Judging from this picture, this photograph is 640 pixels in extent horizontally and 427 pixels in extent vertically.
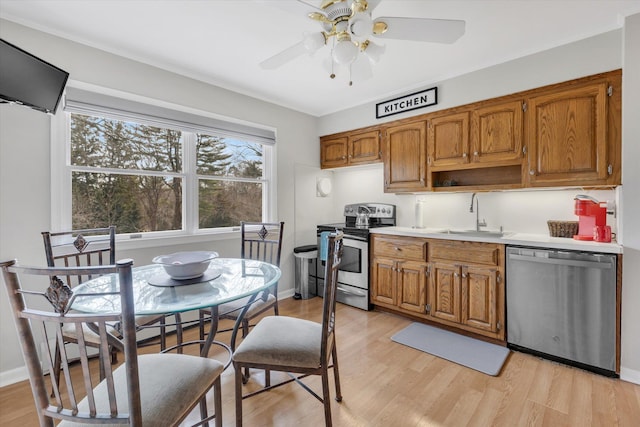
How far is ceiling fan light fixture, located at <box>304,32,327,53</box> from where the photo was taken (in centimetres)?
161

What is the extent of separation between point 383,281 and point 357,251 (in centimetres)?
46

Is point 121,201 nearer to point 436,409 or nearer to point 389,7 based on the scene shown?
point 389,7

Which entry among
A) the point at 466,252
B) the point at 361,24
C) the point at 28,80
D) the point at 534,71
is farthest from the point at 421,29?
the point at 28,80

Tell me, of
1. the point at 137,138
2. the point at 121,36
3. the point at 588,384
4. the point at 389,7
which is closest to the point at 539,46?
the point at 389,7

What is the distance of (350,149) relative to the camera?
392 centimetres

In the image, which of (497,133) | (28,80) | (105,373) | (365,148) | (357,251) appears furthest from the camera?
(365,148)

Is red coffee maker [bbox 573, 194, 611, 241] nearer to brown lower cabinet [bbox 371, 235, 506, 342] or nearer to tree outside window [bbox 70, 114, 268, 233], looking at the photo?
brown lower cabinet [bbox 371, 235, 506, 342]

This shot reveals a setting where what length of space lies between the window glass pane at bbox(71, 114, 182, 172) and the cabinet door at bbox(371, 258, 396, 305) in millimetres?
2372

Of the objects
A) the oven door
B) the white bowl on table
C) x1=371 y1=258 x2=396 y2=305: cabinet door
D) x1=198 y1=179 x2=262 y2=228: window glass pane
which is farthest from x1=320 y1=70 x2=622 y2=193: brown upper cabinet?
the white bowl on table

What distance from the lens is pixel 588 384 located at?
198 cm

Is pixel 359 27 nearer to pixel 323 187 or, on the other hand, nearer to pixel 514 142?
pixel 514 142

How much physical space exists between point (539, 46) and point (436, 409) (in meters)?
2.90

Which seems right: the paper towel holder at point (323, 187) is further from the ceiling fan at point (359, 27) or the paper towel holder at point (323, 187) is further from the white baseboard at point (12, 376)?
the white baseboard at point (12, 376)

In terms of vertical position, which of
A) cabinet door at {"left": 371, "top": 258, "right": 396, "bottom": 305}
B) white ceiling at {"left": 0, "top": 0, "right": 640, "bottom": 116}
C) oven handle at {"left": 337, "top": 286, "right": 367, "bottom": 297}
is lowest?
oven handle at {"left": 337, "top": 286, "right": 367, "bottom": 297}
